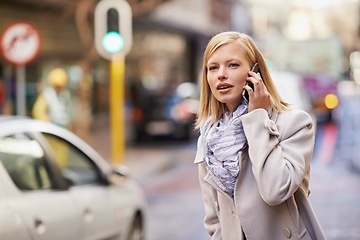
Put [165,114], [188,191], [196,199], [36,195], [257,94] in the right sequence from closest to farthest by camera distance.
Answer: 1. [257,94]
2. [36,195]
3. [196,199]
4. [188,191]
5. [165,114]

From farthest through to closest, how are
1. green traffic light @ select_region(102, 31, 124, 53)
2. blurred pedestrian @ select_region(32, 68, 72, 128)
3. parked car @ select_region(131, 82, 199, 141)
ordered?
parked car @ select_region(131, 82, 199, 141)
blurred pedestrian @ select_region(32, 68, 72, 128)
green traffic light @ select_region(102, 31, 124, 53)

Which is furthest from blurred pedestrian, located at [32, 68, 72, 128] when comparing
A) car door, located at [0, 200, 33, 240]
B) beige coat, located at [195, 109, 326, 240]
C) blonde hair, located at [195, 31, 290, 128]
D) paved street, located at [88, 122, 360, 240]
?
beige coat, located at [195, 109, 326, 240]

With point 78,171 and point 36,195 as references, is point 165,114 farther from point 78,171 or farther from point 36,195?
point 36,195

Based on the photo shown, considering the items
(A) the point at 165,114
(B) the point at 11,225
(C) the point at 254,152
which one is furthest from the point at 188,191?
(C) the point at 254,152

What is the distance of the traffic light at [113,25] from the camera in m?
12.1

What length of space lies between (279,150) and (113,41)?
928 cm

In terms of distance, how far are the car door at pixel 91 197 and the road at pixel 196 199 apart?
2810mm

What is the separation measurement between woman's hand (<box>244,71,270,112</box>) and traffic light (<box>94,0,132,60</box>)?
8.97 meters

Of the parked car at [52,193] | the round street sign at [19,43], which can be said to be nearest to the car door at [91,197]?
the parked car at [52,193]

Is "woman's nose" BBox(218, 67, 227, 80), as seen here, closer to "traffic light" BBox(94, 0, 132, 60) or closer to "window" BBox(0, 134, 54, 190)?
"window" BBox(0, 134, 54, 190)

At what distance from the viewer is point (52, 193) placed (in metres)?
5.64

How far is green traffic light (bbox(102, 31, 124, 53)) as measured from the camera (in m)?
12.3

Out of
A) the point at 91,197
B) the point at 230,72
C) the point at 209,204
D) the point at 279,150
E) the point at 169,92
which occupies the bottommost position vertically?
the point at 169,92

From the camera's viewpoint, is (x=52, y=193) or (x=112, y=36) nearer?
(x=52, y=193)
